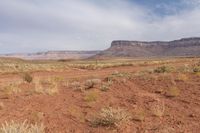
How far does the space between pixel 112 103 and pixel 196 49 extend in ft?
637

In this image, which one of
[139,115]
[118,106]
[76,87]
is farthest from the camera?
[76,87]

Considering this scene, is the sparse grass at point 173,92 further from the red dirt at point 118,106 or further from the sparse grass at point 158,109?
the sparse grass at point 158,109

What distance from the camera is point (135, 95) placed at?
41.3ft

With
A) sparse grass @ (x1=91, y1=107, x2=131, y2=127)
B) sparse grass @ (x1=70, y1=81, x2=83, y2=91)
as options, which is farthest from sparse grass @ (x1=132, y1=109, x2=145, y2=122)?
sparse grass @ (x1=70, y1=81, x2=83, y2=91)

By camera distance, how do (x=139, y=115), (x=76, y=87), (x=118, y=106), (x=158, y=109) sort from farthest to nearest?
1. (x=76, y=87)
2. (x=118, y=106)
3. (x=158, y=109)
4. (x=139, y=115)

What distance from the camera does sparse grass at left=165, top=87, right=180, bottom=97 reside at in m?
12.2

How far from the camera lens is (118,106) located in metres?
10.9

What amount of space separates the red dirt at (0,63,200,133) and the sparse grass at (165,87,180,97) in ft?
0.51

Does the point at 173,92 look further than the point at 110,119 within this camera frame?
Yes

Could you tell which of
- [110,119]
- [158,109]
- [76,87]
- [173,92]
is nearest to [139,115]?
[158,109]

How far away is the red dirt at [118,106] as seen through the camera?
28.5 feet

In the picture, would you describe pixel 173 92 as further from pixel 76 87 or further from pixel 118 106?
pixel 76 87

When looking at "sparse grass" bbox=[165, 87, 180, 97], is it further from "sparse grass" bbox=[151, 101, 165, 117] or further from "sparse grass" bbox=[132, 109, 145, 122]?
"sparse grass" bbox=[132, 109, 145, 122]

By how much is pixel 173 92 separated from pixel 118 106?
2.67 m
